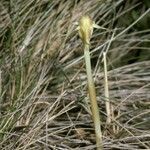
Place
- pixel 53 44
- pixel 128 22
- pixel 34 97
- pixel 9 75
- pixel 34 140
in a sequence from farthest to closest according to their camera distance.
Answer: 1. pixel 128 22
2. pixel 53 44
3. pixel 9 75
4. pixel 34 97
5. pixel 34 140

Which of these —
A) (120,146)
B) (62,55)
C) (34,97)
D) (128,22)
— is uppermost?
(128,22)

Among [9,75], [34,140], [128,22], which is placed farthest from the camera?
[128,22]

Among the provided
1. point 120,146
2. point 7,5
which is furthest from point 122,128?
point 7,5

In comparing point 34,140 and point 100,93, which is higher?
point 100,93

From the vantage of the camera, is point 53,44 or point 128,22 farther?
point 128,22

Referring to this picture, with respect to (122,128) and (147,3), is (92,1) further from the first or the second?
(122,128)

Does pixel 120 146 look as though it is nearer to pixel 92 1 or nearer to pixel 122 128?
pixel 122 128

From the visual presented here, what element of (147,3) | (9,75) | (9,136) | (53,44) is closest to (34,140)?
(9,136)
